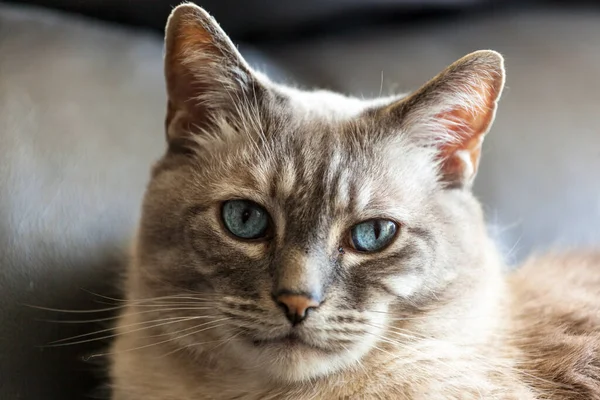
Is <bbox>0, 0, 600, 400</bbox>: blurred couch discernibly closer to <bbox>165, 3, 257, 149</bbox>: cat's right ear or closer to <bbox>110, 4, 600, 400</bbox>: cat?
<bbox>110, 4, 600, 400</bbox>: cat

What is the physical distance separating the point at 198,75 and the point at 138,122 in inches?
20.8

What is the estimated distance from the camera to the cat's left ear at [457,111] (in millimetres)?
1210

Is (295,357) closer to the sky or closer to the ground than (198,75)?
closer to the ground

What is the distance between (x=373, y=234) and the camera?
1188 millimetres

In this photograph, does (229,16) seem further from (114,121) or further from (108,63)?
(114,121)

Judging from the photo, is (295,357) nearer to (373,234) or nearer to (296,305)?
(296,305)

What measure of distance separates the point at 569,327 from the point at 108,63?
1348 mm

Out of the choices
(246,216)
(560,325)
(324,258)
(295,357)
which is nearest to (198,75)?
(246,216)

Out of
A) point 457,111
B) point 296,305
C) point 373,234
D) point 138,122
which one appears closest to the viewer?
point 296,305

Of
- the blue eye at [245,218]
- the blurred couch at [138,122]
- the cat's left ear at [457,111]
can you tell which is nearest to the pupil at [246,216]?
the blue eye at [245,218]

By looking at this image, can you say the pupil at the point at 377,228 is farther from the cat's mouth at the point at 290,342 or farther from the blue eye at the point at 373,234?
the cat's mouth at the point at 290,342

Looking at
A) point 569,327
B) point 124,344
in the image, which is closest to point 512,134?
point 569,327

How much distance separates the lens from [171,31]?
127 cm

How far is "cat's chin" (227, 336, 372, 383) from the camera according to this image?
1113mm
